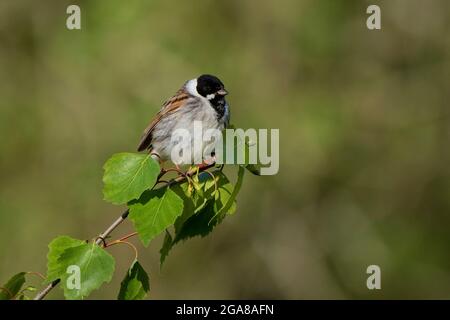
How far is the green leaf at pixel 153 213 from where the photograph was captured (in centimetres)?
328

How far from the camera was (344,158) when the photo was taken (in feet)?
30.2

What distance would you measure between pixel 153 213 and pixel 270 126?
5.53 m

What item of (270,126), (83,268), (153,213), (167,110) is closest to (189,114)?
(167,110)

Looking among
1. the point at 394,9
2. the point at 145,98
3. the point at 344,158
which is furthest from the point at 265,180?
the point at 394,9

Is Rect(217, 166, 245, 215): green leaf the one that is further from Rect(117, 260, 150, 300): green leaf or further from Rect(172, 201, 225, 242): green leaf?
Rect(117, 260, 150, 300): green leaf

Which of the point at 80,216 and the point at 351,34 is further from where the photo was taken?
the point at 351,34

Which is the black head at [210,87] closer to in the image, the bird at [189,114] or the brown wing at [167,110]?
the bird at [189,114]

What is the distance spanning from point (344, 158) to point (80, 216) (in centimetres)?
274

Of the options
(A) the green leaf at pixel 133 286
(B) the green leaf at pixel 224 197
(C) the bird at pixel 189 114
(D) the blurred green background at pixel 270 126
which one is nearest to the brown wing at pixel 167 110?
(C) the bird at pixel 189 114

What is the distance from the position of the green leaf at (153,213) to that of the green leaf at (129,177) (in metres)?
0.06

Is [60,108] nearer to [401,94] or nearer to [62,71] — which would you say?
[62,71]

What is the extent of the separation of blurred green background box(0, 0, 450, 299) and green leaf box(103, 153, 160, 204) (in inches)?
205

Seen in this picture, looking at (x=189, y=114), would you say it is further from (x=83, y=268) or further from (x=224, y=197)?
(x=83, y=268)

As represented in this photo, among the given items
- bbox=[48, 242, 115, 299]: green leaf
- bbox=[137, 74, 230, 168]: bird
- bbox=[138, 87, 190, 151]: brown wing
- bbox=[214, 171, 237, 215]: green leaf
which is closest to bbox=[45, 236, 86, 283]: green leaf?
bbox=[48, 242, 115, 299]: green leaf
